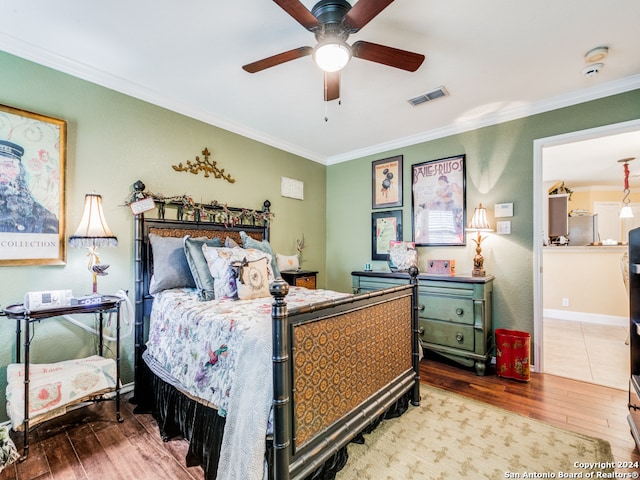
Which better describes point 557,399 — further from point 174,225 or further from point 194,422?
point 174,225

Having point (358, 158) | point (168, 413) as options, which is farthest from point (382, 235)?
point (168, 413)

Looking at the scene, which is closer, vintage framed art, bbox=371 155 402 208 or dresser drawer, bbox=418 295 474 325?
dresser drawer, bbox=418 295 474 325

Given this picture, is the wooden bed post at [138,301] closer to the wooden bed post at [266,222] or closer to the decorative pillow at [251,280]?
the decorative pillow at [251,280]

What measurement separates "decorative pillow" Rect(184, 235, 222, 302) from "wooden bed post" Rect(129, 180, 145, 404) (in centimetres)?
42

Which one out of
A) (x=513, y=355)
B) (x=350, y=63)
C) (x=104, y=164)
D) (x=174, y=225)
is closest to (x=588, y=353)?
(x=513, y=355)

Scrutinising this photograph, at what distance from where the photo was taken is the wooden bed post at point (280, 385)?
1.23 meters

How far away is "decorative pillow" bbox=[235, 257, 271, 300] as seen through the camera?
7.34 feet

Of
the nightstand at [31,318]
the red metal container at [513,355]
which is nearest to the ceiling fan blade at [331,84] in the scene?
the nightstand at [31,318]

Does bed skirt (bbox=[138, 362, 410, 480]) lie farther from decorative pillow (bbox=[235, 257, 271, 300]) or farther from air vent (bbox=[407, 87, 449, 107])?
air vent (bbox=[407, 87, 449, 107])

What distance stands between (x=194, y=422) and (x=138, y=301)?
4.05 ft

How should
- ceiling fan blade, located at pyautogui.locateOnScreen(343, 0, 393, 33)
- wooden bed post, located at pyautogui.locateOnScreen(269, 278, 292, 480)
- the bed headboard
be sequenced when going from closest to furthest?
wooden bed post, located at pyautogui.locateOnScreen(269, 278, 292, 480), ceiling fan blade, located at pyautogui.locateOnScreen(343, 0, 393, 33), the bed headboard

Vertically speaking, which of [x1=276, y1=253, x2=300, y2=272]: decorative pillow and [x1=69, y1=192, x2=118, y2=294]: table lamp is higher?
[x1=69, y1=192, x2=118, y2=294]: table lamp

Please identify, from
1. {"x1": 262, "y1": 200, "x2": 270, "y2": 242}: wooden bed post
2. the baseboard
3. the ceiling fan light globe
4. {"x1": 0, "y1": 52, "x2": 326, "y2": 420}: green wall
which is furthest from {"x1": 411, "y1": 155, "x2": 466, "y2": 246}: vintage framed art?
the baseboard

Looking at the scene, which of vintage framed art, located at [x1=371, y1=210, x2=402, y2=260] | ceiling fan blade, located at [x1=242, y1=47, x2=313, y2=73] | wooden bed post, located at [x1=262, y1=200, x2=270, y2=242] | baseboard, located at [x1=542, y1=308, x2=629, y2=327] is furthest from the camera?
baseboard, located at [x1=542, y1=308, x2=629, y2=327]
